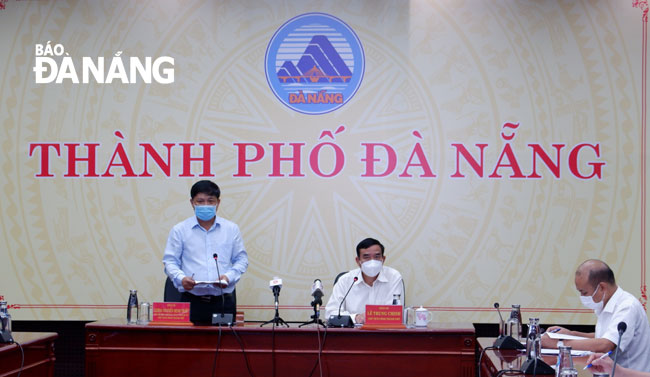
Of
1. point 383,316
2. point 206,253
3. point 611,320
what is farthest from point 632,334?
point 206,253

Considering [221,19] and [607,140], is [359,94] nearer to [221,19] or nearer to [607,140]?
[221,19]

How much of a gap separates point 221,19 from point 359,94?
1112 millimetres

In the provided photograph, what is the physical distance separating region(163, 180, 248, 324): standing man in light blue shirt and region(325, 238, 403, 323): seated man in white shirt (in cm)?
59

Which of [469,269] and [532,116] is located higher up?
[532,116]

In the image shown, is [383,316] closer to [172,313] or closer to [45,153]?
[172,313]

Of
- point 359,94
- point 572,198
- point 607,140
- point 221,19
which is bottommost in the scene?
point 572,198

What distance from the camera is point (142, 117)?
17.9ft

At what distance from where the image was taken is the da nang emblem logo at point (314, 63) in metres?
5.38

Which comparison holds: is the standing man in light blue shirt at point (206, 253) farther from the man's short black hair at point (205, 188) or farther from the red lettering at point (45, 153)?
the red lettering at point (45, 153)

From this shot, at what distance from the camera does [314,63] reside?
17.8 ft

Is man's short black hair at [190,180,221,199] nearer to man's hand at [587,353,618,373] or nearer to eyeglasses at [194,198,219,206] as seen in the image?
eyeglasses at [194,198,219,206]

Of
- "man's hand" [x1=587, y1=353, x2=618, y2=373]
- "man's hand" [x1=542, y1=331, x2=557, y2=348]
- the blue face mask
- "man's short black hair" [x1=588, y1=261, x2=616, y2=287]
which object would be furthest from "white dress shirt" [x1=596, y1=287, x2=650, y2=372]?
the blue face mask

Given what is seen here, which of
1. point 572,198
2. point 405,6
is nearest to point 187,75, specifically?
point 405,6

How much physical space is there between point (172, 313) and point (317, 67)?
215 centimetres
